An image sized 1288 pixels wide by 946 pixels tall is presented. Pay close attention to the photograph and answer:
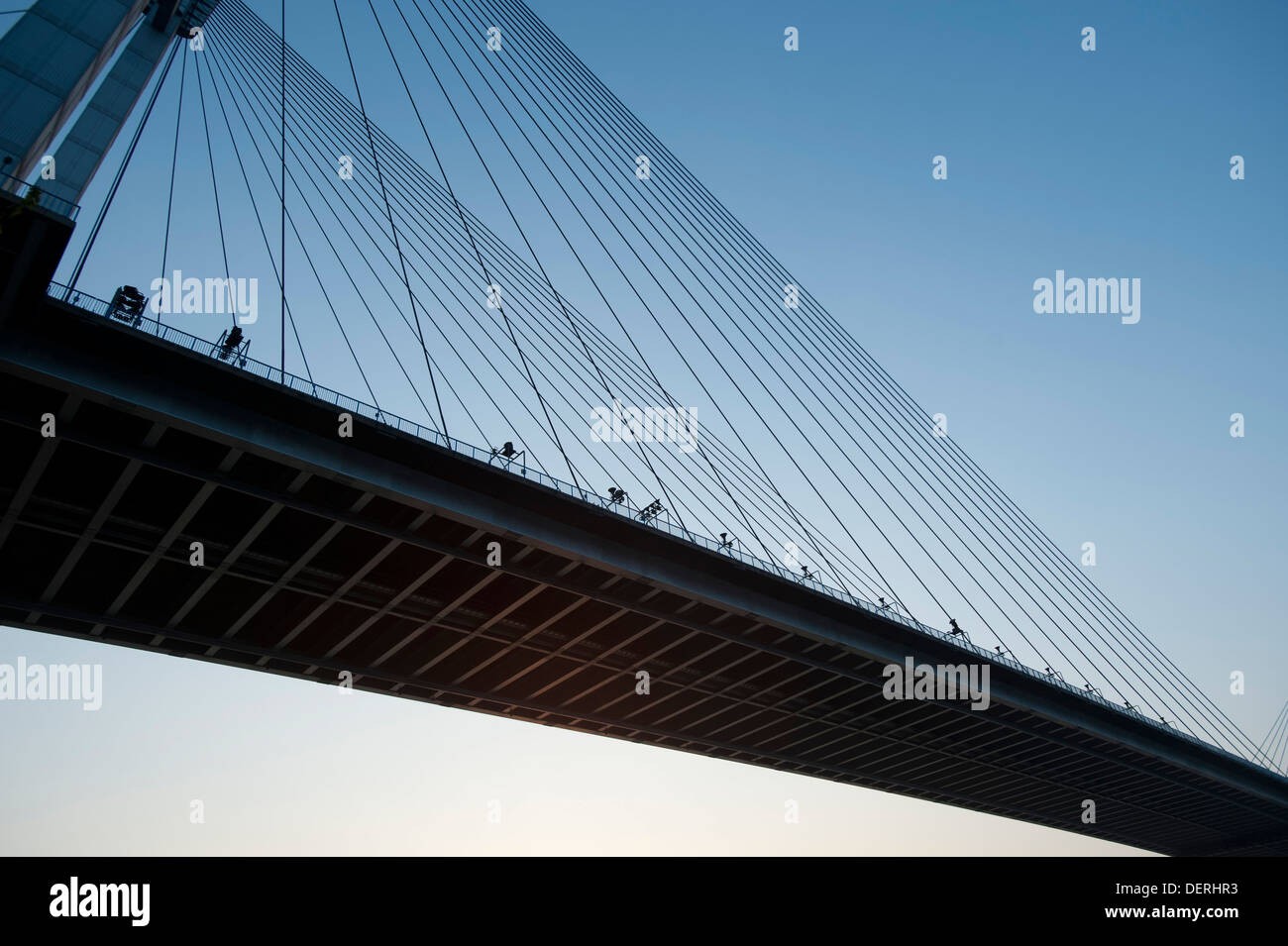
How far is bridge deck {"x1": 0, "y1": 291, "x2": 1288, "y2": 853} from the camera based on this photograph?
2028cm

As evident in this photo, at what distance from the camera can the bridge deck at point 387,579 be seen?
20.3m

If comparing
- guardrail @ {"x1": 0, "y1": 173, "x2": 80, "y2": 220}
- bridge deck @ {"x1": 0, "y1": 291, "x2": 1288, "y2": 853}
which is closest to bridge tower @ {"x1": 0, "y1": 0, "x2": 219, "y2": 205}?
guardrail @ {"x1": 0, "y1": 173, "x2": 80, "y2": 220}

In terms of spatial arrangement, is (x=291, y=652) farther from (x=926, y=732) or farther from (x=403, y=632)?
(x=926, y=732)

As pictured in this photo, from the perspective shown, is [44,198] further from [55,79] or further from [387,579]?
[387,579]

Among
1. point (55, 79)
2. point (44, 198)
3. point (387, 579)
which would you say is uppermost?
point (55, 79)

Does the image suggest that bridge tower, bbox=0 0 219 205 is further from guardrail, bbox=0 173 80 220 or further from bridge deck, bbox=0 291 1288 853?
bridge deck, bbox=0 291 1288 853

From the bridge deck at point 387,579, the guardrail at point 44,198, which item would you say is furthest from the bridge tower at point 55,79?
the bridge deck at point 387,579

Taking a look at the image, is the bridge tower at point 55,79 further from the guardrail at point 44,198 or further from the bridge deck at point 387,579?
the bridge deck at point 387,579

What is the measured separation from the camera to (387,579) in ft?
92.5

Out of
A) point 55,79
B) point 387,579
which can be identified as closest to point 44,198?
point 55,79

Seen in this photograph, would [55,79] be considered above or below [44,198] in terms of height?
above

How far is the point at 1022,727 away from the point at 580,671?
28521mm

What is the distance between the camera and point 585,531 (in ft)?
91.8
